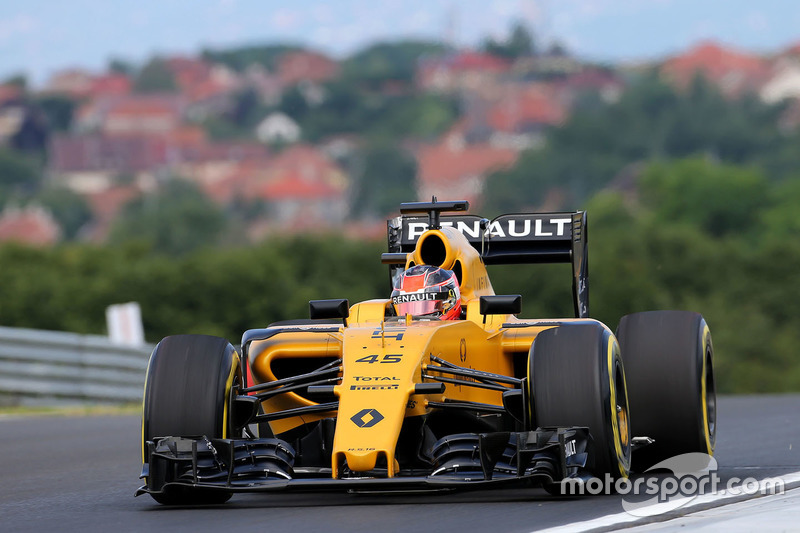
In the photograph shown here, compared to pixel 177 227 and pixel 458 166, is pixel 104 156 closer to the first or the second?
pixel 177 227

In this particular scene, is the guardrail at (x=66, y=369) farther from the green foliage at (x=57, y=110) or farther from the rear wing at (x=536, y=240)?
the green foliage at (x=57, y=110)

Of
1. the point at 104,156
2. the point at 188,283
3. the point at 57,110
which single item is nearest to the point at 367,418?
the point at 188,283

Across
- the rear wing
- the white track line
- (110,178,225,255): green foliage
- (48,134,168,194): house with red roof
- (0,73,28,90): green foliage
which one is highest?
(0,73,28,90): green foliage

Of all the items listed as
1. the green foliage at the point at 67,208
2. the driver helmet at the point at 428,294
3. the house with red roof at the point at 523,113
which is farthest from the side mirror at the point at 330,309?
the house with red roof at the point at 523,113

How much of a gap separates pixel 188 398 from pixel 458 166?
334 ft

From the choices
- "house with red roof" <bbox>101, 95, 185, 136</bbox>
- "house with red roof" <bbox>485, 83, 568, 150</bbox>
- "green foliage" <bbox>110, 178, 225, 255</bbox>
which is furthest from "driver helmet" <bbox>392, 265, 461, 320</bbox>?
"house with red roof" <bbox>101, 95, 185, 136</bbox>

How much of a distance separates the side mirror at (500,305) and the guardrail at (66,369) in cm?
1184

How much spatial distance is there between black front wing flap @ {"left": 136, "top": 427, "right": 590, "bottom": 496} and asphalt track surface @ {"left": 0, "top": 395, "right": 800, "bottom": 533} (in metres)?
0.16

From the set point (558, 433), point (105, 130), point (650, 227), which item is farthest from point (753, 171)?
point (558, 433)

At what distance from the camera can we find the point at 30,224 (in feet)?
436

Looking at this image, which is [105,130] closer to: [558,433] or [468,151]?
[468,151]

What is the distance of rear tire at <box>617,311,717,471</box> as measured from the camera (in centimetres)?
1073

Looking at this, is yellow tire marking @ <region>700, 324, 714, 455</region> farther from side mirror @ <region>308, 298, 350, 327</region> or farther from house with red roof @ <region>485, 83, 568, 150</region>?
house with red roof @ <region>485, 83, 568, 150</region>

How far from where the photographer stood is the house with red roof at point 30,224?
13012 cm
